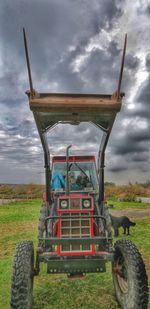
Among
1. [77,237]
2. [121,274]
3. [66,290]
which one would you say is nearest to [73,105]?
[77,237]

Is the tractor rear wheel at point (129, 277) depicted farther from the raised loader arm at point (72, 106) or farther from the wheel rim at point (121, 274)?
the raised loader arm at point (72, 106)

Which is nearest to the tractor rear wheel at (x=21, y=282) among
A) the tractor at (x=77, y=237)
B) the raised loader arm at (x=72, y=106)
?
the tractor at (x=77, y=237)

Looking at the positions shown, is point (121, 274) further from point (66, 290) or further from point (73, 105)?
point (73, 105)

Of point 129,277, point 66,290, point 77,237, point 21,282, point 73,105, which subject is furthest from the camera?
point 66,290

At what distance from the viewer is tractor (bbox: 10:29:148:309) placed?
457 centimetres

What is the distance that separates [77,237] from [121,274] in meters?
0.87

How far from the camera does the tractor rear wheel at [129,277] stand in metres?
4.58

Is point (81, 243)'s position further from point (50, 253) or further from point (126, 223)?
point (126, 223)

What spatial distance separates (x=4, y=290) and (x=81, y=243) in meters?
2.05

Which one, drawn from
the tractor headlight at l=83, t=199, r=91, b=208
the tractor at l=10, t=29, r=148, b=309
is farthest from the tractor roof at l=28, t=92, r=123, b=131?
the tractor headlight at l=83, t=199, r=91, b=208

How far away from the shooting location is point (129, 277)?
477cm

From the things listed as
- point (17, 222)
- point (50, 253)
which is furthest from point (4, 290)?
point (17, 222)

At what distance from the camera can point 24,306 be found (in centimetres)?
443

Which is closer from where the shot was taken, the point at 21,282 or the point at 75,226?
the point at 21,282
